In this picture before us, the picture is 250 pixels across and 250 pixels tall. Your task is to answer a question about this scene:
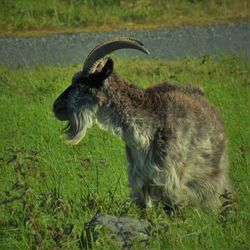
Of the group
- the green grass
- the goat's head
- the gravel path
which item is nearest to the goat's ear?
the goat's head

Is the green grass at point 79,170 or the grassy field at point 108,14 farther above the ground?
the green grass at point 79,170

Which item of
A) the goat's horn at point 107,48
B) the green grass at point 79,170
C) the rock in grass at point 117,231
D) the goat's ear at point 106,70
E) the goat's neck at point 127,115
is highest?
the goat's horn at point 107,48

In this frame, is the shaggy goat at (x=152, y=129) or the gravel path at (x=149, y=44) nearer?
the shaggy goat at (x=152, y=129)

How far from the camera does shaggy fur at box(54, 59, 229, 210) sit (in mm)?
8312

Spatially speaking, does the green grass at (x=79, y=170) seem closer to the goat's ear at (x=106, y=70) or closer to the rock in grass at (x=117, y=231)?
the rock in grass at (x=117, y=231)

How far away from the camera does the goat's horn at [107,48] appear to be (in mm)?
8516

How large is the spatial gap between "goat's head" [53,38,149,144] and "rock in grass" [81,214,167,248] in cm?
162

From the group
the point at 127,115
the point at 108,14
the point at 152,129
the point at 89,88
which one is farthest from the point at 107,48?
the point at 108,14

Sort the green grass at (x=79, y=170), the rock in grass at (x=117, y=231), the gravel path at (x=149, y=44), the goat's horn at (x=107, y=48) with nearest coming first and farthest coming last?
the rock in grass at (x=117, y=231) < the green grass at (x=79, y=170) < the goat's horn at (x=107, y=48) < the gravel path at (x=149, y=44)

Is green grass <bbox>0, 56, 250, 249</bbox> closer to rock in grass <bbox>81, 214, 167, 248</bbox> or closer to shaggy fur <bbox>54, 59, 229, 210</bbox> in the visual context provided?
rock in grass <bbox>81, 214, 167, 248</bbox>

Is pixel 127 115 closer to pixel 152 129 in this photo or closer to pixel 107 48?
pixel 152 129

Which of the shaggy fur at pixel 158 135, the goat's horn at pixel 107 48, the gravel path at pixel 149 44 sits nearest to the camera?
the shaggy fur at pixel 158 135

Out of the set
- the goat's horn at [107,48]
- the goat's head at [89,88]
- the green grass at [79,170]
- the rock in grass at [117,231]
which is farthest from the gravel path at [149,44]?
the rock in grass at [117,231]

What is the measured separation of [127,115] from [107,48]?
616 millimetres
